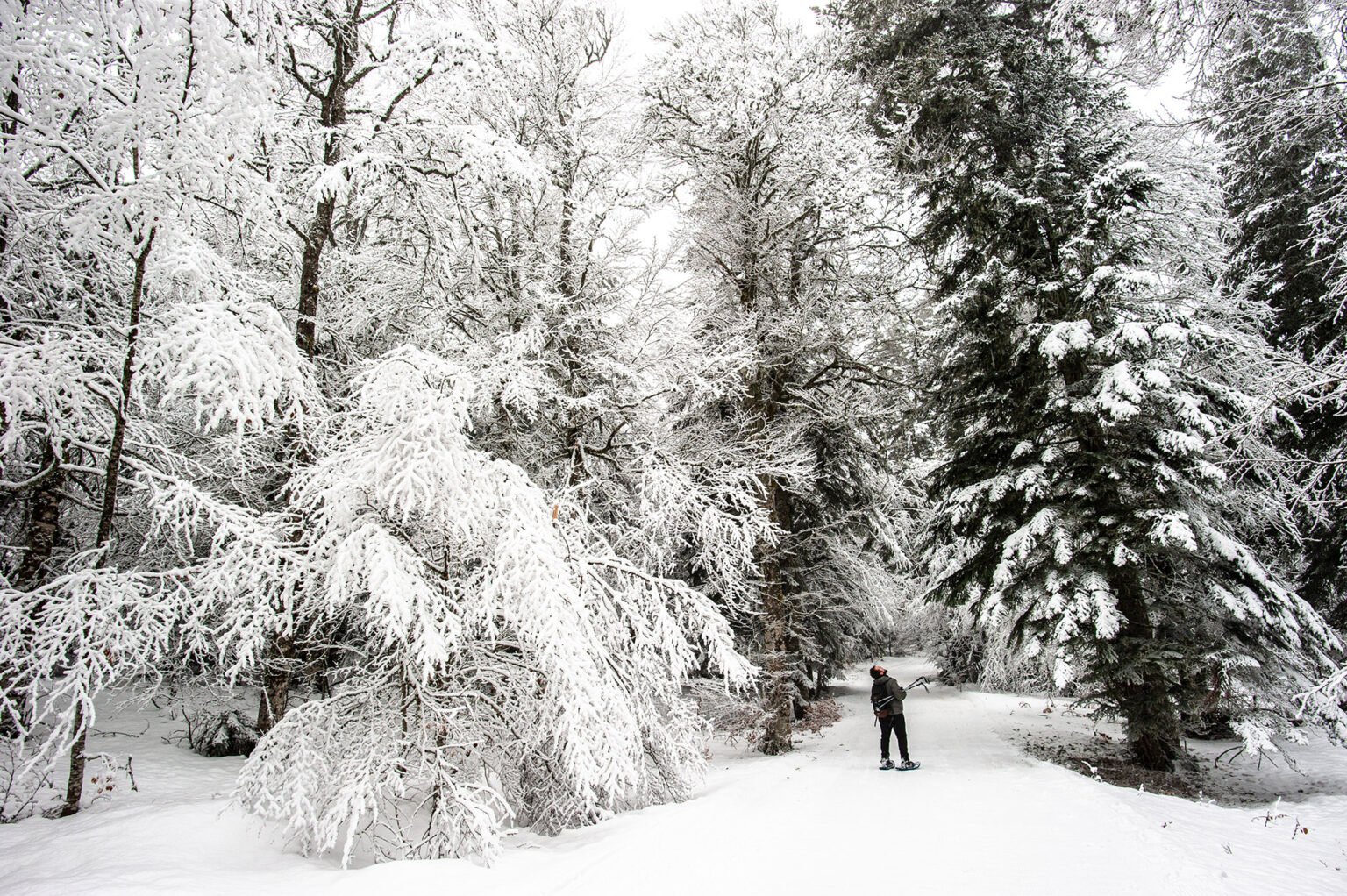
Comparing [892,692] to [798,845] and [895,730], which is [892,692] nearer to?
[895,730]

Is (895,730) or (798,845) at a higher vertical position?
(895,730)

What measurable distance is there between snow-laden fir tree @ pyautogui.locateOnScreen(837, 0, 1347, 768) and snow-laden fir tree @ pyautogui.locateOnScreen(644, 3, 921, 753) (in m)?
1.06

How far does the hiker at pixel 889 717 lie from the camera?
891 cm

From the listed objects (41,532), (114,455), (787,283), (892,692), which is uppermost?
(787,283)

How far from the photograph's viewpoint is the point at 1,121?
15.9ft

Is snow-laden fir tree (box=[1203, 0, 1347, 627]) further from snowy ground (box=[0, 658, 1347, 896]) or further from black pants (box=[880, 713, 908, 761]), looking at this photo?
black pants (box=[880, 713, 908, 761])

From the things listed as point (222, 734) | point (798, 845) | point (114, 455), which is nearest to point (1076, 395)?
point (798, 845)

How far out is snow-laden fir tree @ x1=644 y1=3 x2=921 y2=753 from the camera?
10.1 meters

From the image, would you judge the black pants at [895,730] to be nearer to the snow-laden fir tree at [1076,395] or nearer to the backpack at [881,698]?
the backpack at [881,698]

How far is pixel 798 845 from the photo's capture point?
562 cm

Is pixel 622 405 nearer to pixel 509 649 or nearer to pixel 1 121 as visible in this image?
pixel 509 649

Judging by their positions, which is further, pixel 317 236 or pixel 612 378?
pixel 612 378

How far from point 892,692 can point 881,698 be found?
0.68 ft

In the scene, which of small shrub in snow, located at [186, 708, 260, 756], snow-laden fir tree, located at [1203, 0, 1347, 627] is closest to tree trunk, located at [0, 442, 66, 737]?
small shrub in snow, located at [186, 708, 260, 756]
